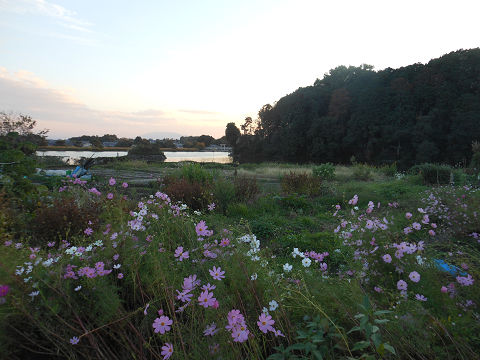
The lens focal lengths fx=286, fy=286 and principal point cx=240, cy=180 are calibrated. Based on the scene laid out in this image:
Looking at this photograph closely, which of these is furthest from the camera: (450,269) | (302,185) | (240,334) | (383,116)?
(383,116)

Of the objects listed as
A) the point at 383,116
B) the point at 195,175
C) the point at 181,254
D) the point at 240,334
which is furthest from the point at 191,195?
the point at 383,116

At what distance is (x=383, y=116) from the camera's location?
28312mm

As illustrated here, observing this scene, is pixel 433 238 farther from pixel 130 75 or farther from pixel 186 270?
pixel 130 75

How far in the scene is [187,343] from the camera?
1.26m

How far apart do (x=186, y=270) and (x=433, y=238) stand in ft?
11.7

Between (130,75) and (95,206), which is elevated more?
(130,75)

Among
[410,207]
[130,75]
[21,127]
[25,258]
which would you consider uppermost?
[130,75]

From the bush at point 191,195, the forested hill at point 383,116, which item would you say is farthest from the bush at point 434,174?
the forested hill at point 383,116

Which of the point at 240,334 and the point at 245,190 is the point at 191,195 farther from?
the point at 240,334

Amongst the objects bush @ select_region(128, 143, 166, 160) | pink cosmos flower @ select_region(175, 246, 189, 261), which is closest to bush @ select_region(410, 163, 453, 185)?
pink cosmos flower @ select_region(175, 246, 189, 261)

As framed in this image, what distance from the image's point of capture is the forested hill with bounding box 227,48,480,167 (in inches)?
966

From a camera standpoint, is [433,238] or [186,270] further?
[433,238]

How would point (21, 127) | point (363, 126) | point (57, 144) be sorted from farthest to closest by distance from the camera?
point (363, 126) → point (57, 144) → point (21, 127)

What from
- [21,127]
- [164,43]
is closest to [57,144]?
[21,127]
